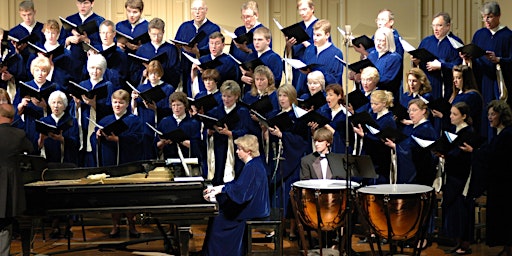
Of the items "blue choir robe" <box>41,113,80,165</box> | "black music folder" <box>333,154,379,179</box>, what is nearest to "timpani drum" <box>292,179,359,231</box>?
"black music folder" <box>333,154,379,179</box>

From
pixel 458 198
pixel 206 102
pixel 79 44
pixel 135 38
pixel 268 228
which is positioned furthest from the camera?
pixel 79 44

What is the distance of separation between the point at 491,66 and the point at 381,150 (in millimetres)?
1307

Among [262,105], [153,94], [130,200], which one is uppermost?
[153,94]

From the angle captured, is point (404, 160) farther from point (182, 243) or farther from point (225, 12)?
point (225, 12)

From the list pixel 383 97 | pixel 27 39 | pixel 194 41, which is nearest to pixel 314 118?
pixel 383 97

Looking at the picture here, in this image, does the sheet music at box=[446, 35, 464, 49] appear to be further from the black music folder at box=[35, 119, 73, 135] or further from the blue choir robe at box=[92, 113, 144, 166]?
the black music folder at box=[35, 119, 73, 135]

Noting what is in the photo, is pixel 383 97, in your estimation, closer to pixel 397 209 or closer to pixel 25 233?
pixel 397 209

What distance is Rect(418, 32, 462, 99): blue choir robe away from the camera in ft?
26.1

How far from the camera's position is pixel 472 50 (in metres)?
7.61

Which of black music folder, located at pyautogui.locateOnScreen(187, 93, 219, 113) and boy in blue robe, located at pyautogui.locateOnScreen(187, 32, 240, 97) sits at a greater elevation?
boy in blue robe, located at pyautogui.locateOnScreen(187, 32, 240, 97)

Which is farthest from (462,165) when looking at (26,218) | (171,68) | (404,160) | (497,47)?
(26,218)

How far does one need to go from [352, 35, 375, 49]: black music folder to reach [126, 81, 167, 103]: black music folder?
1.75m

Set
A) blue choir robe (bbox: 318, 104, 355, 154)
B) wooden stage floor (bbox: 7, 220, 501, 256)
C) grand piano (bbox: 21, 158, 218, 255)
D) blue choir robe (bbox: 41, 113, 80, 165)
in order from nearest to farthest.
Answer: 1. grand piano (bbox: 21, 158, 218, 255)
2. wooden stage floor (bbox: 7, 220, 501, 256)
3. blue choir robe (bbox: 318, 104, 355, 154)
4. blue choir robe (bbox: 41, 113, 80, 165)

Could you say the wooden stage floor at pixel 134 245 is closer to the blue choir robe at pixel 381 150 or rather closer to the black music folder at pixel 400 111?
the blue choir robe at pixel 381 150
